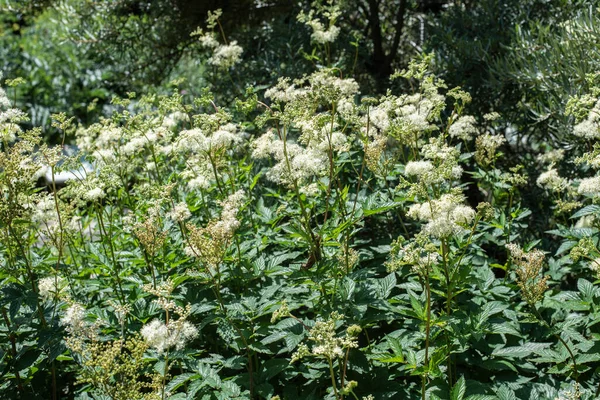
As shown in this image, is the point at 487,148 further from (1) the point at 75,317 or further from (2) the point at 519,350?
(1) the point at 75,317

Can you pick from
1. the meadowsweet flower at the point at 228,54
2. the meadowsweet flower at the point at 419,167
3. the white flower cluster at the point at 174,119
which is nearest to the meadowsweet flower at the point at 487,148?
the meadowsweet flower at the point at 419,167

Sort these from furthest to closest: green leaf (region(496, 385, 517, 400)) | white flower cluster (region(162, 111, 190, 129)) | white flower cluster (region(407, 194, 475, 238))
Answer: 1. white flower cluster (region(162, 111, 190, 129))
2. green leaf (region(496, 385, 517, 400))
3. white flower cluster (region(407, 194, 475, 238))

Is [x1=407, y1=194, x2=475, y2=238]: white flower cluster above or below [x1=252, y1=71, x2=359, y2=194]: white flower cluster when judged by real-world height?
below

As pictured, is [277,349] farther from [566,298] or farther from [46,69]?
[46,69]

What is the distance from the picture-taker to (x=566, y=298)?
303cm

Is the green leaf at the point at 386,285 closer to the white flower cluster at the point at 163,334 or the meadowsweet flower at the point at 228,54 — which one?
the white flower cluster at the point at 163,334

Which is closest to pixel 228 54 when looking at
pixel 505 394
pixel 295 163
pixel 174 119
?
pixel 174 119

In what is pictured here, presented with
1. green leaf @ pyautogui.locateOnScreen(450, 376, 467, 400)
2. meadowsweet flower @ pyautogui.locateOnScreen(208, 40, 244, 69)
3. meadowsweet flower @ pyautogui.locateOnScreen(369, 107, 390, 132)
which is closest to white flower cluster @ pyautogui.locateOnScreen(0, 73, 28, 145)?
meadowsweet flower @ pyautogui.locateOnScreen(208, 40, 244, 69)

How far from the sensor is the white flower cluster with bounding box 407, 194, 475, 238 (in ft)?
7.64

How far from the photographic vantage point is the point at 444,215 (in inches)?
93.0

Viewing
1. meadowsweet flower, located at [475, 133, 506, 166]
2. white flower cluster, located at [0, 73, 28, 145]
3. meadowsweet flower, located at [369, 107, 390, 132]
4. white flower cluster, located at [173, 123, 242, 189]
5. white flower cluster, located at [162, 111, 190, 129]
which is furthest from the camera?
white flower cluster, located at [162, 111, 190, 129]

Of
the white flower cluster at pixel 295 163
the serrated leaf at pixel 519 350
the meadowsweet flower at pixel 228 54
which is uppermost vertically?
the meadowsweet flower at pixel 228 54

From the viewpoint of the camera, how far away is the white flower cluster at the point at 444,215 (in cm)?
233

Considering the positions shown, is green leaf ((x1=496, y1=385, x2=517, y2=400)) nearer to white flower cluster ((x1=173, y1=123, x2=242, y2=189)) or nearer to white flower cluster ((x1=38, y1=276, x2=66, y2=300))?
white flower cluster ((x1=173, y1=123, x2=242, y2=189))
